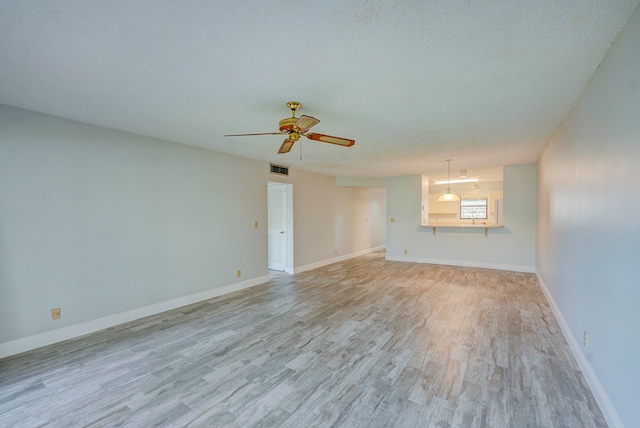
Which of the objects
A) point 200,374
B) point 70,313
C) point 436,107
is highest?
point 436,107

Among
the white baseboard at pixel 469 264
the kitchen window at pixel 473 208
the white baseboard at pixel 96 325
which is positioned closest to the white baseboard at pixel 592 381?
the white baseboard at pixel 469 264

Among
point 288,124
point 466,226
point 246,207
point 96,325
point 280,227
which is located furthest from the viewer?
point 466,226

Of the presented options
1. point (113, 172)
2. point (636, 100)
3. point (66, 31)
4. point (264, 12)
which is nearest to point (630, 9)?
point (636, 100)

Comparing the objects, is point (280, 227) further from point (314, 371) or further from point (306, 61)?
point (306, 61)

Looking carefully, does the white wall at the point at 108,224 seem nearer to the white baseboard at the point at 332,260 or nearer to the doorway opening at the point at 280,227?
the doorway opening at the point at 280,227

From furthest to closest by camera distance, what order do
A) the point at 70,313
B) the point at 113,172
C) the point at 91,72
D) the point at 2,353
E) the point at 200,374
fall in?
the point at 113,172 < the point at 70,313 < the point at 2,353 < the point at 200,374 < the point at 91,72

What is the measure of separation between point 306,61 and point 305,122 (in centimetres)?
49

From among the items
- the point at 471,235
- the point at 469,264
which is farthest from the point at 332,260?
the point at 471,235

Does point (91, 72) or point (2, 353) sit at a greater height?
point (91, 72)

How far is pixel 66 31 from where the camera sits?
5.09 ft

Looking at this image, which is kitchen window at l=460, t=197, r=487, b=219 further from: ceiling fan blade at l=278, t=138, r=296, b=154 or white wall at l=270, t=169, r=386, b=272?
ceiling fan blade at l=278, t=138, r=296, b=154

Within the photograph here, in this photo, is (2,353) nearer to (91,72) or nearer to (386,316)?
(91,72)

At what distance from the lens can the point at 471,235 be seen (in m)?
6.55

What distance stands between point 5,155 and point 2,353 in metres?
A: 1.89
